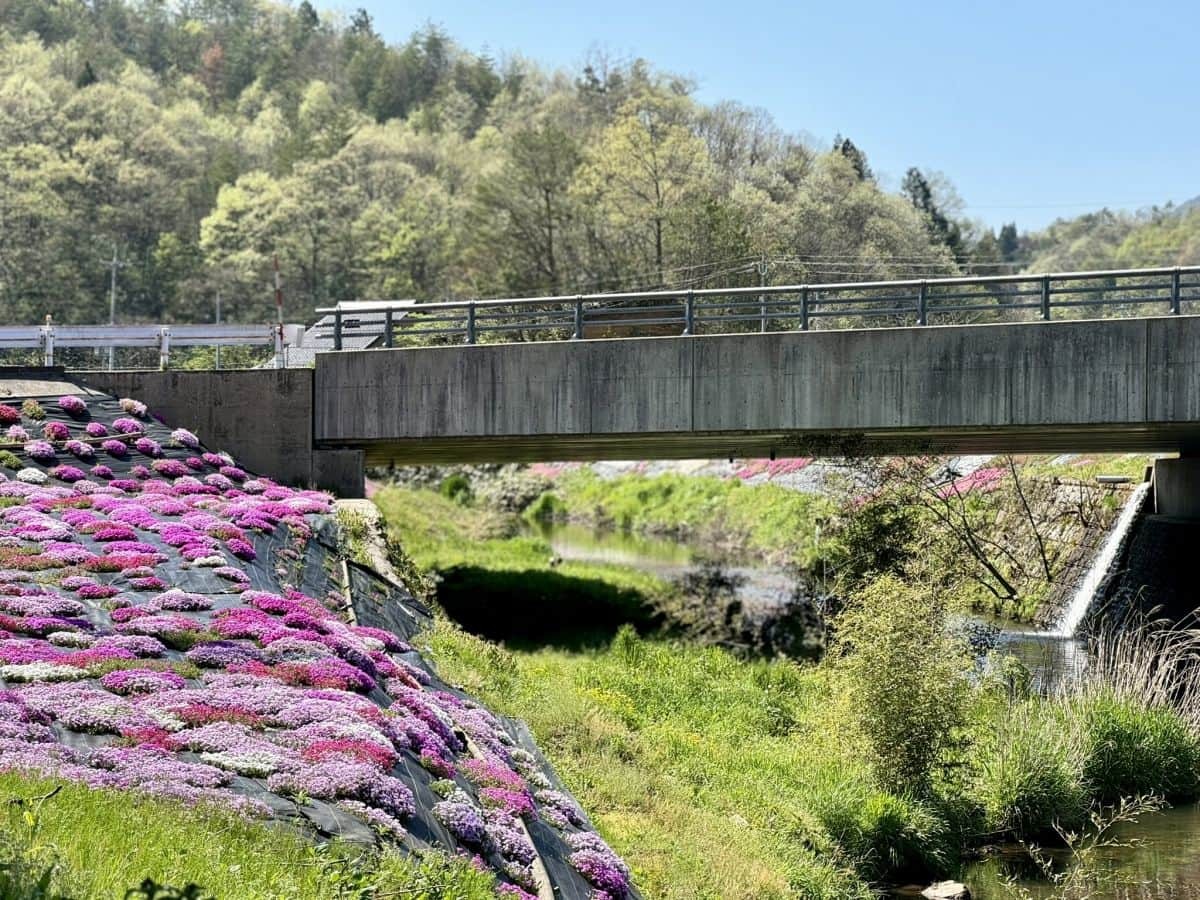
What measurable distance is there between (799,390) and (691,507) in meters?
32.6

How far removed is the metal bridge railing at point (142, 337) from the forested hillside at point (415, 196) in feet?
67.0

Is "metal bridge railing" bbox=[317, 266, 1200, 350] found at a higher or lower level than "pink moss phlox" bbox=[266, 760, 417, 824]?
higher

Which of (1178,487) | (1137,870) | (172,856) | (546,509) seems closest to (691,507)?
(546,509)

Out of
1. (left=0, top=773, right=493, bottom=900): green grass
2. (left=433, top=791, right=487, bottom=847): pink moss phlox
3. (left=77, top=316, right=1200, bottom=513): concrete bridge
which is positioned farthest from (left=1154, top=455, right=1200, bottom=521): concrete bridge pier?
(left=0, top=773, right=493, bottom=900): green grass

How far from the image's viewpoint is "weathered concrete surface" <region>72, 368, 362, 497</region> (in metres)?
29.3

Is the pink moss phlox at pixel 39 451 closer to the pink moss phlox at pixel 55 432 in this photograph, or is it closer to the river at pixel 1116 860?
the pink moss phlox at pixel 55 432

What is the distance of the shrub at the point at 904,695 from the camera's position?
62.9 ft

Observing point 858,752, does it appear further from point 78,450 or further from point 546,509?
point 546,509

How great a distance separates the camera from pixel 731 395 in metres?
26.9

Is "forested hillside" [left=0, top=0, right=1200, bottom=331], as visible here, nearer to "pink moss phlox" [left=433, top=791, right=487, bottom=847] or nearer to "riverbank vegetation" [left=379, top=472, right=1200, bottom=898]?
"riverbank vegetation" [left=379, top=472, right=1200, bottom=898]

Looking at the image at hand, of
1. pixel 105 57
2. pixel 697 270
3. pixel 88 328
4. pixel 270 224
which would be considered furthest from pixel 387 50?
pixel 88 328

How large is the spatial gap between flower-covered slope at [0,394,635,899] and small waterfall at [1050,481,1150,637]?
43.7 feet

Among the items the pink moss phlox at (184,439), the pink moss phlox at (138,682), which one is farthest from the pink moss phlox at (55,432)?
the pink moss phlox at (138,682)

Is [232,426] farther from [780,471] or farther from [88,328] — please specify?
[780,471]
